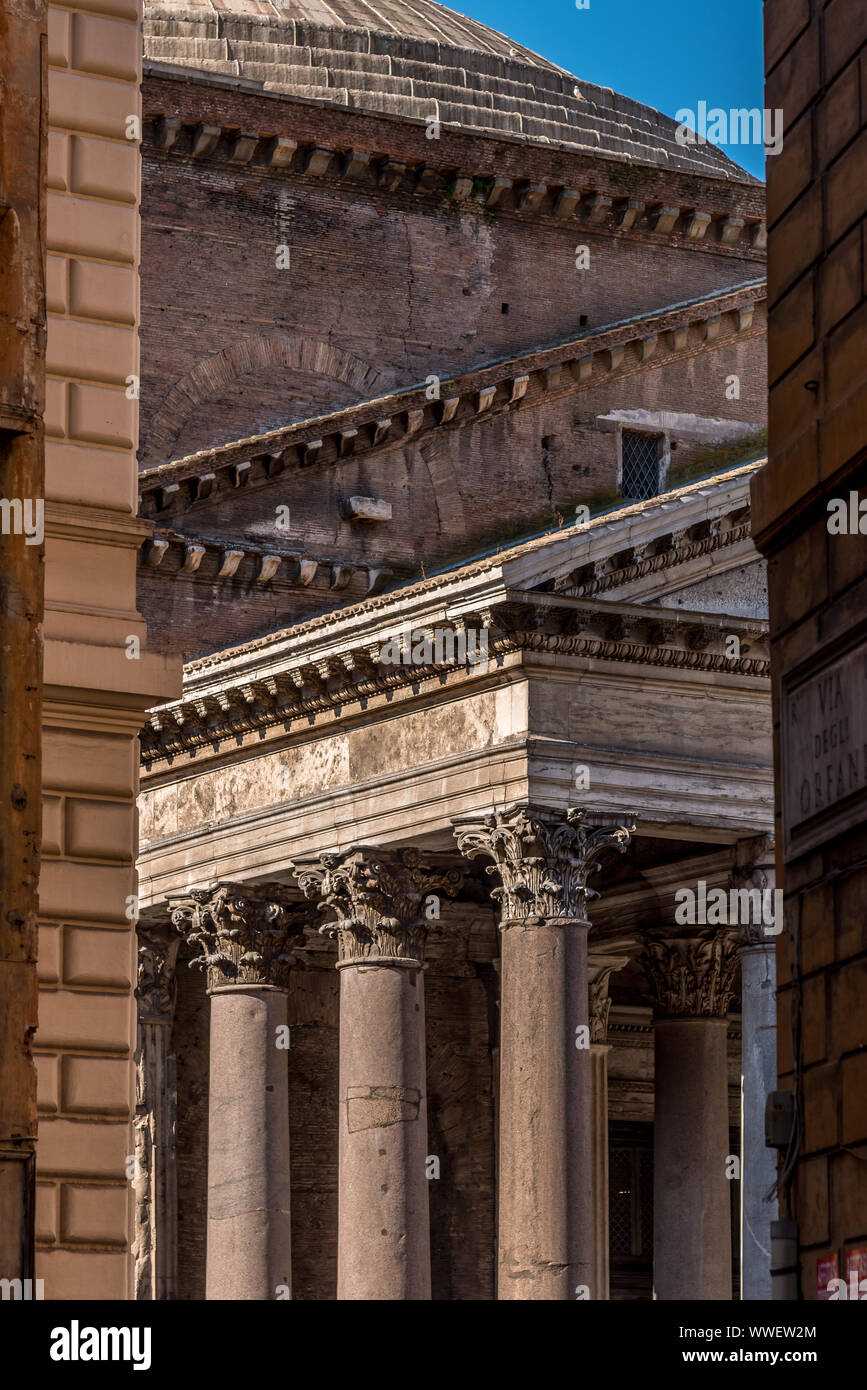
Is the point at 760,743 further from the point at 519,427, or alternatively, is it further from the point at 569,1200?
the point at 519,427

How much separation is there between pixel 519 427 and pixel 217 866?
6.73m

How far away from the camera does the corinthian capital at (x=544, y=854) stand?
21.3 m

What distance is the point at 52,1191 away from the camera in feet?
40.8

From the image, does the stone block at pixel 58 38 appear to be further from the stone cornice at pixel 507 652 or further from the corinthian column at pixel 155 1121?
the corinthian column at pixel 155 1121

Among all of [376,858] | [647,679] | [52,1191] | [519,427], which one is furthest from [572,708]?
[52,1191]

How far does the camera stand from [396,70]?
3453cm

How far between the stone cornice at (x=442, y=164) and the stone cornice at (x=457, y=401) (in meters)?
1.40

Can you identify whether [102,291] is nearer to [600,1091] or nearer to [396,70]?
[600,1091]

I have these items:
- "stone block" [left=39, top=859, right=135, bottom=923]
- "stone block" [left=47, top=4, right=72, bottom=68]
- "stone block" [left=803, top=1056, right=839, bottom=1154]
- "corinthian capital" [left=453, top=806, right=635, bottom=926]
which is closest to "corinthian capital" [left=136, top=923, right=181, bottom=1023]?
"corinthian capital" [left=453, top=806, right=635, bottom=926]

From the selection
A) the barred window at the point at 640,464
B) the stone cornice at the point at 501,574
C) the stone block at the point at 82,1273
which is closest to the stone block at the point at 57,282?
the stone block at the point at 82,1273

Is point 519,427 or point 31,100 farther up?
point 519,427

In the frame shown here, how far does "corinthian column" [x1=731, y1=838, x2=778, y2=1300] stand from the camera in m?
21.3

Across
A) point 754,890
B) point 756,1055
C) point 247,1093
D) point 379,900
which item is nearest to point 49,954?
point 379,900

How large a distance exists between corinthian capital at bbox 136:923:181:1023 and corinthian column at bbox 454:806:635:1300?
17.8 feet
